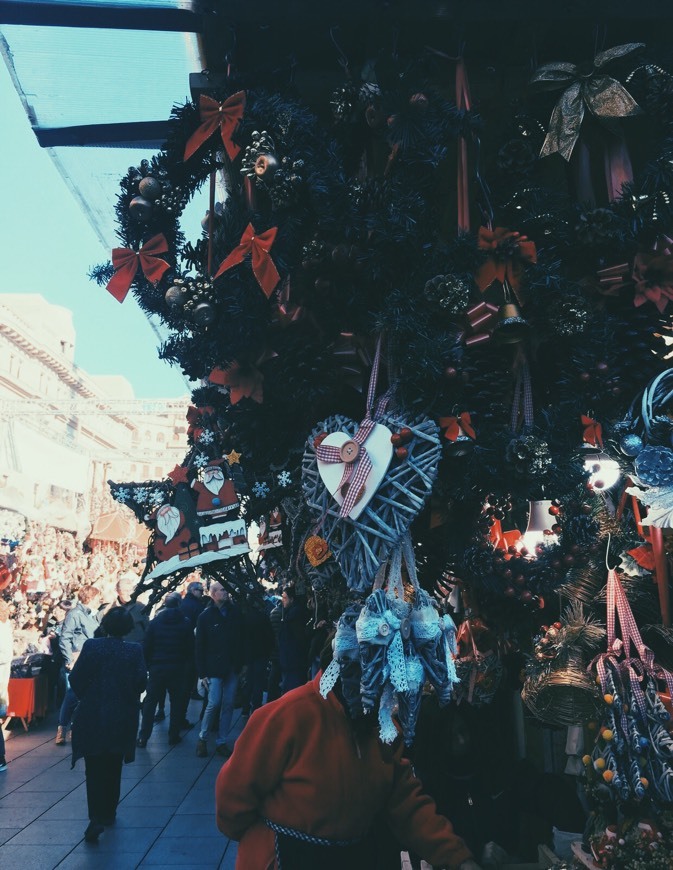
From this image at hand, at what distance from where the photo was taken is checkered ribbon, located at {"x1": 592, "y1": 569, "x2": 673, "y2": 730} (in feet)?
9.01

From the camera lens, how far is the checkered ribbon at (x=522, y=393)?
91.1 inches

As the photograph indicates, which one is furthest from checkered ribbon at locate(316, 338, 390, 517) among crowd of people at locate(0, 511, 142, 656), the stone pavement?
crowd of people at locate(0, 511, 142, 656)

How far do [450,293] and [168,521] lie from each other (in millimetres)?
1352

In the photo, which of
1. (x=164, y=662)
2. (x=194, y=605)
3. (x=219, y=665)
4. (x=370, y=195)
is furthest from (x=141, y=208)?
(x=194, y=605)

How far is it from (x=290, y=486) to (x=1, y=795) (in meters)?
5.25

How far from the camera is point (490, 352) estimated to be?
7.54 ft

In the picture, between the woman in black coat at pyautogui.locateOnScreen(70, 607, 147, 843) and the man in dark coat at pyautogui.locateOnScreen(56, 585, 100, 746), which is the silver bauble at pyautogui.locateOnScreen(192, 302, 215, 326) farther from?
the man in dark coat at pyautogui.locateOnScreen(56, 585, 100, 746)

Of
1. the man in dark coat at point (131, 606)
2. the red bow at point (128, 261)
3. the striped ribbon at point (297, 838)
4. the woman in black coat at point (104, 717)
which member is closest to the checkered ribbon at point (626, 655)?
the striped ribbon at point (297, 838)

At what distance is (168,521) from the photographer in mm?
2672

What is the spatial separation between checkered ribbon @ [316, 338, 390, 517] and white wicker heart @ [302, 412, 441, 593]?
4 cm

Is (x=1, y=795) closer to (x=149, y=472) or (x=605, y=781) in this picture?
(x=605, y=781)

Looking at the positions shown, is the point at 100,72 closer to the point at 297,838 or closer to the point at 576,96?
the point at 576,96

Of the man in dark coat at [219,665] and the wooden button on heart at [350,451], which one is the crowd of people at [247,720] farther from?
the wooden button on heart at [350,451]

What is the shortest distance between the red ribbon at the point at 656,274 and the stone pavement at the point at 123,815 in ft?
14.0
